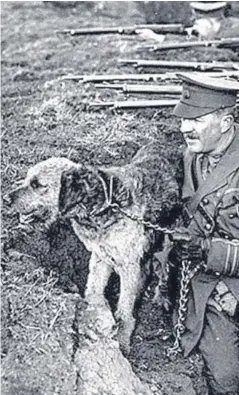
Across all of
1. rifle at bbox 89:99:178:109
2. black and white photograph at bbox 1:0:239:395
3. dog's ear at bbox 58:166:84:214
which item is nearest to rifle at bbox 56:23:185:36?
rifle at bbox 89:99:178:109

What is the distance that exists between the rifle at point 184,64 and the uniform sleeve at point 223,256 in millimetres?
3254

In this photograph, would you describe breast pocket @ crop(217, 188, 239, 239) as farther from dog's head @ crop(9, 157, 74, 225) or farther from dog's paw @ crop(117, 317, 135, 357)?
dog's head @ crop(9, 157, 74, 225)

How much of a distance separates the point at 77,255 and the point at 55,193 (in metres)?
0.55

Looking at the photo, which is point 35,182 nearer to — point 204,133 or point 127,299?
point 127,299

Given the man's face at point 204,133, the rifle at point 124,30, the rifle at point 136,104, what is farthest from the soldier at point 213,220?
the rifle at point 124,30

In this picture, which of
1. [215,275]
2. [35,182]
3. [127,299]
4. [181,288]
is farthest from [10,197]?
[215,275]

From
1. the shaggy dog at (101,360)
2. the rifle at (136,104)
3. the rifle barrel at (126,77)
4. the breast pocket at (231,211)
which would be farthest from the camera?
the rifle barrel at (126,77)

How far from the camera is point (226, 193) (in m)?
5.54

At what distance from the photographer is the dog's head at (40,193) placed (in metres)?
5.67

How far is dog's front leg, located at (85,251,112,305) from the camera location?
5.74m

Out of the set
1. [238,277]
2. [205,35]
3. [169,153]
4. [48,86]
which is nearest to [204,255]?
[238,277]

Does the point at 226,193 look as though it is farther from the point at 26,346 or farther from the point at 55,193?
the point at 26,346

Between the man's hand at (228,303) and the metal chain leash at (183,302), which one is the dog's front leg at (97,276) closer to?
the metal chain leash at (183,302)

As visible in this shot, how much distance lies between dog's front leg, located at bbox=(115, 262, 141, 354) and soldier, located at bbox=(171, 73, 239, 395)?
36cm
